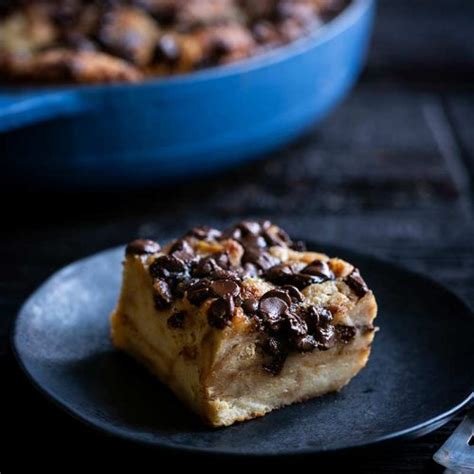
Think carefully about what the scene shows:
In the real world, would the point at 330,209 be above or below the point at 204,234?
below

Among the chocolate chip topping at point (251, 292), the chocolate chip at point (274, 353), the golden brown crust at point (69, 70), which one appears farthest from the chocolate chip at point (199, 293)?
the golden brown crust at point (69, 70)

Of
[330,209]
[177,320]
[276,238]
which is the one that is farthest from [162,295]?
[330,209]

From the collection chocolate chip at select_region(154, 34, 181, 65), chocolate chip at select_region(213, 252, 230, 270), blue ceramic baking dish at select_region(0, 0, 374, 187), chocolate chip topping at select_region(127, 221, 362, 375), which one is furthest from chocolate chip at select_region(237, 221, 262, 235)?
chocolate chip at select_region(154, 34, 181, 65)

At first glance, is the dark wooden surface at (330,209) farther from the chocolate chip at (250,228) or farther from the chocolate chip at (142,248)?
the chocolate chip at (250,228)

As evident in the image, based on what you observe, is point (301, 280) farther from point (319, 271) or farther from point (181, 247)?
point (181, 247)

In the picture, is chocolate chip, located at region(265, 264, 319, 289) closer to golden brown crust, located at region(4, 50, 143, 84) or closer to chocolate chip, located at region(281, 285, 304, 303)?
chocolate chip, located at region(281, 285, 304, 303)

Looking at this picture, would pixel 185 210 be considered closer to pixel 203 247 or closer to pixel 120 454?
pixel 203 247
